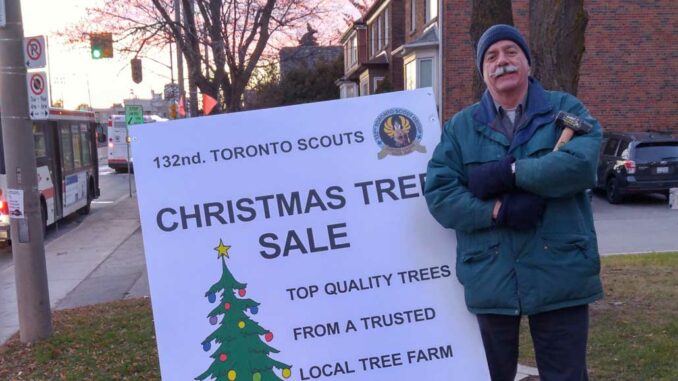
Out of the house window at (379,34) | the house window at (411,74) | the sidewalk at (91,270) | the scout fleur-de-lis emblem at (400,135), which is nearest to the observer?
the scout fleur-de-lis emblem at (400,135)

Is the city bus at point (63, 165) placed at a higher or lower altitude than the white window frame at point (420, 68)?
lower

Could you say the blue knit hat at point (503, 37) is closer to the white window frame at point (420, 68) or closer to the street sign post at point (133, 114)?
the street sign post at point (133, 114)

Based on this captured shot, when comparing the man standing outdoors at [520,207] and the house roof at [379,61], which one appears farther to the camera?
the house roof at [379,61]

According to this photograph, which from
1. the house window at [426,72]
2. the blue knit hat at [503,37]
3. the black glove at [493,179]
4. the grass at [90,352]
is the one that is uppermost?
the house window at [426,72]

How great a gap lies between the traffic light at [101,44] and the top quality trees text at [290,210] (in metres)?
14.3

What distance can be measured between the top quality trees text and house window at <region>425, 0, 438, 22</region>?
20.2 meters

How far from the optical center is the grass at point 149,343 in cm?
461

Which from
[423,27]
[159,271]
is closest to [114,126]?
[423,27]

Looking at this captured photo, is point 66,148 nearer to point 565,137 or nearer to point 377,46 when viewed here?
point 565,137

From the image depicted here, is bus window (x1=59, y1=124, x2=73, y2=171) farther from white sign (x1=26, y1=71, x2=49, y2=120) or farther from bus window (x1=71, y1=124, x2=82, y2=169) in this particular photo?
white sign (x1=26, y1=71, x2=49, y2=120)

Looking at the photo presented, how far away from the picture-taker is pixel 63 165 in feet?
49.2

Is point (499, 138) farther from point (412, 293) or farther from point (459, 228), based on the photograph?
point (412, 293)

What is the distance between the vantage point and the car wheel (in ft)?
52.2

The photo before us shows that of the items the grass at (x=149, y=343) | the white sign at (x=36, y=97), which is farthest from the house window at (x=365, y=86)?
the white sign at (x=36, y=97)
